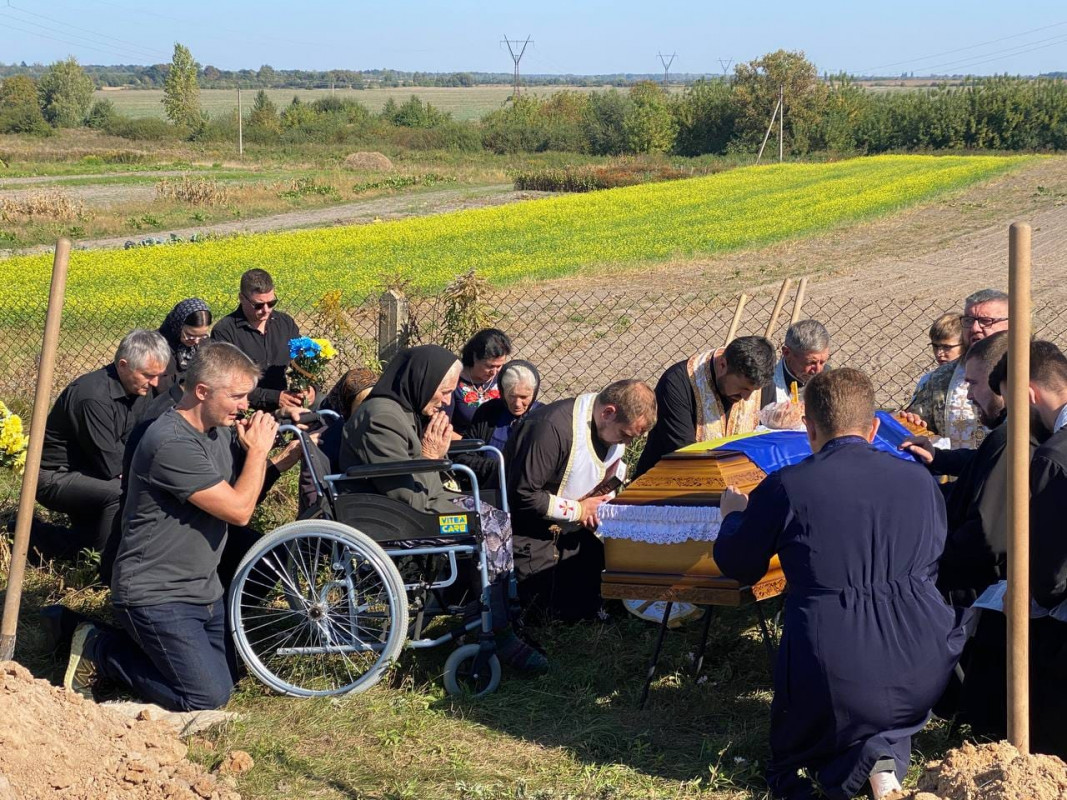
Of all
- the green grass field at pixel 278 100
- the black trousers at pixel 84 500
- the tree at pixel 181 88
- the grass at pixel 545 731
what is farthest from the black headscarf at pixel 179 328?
the green grass field at pixel 278 100

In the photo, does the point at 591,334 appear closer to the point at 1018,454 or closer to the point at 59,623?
the point at 59,623

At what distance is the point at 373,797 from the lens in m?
4.23

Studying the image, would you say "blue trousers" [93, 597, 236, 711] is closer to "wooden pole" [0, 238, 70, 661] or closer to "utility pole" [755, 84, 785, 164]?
"wooden pole" [0, 238, 70, 661]

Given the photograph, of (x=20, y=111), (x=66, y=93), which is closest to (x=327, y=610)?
(x=20, y=111)

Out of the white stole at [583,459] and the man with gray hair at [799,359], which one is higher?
the man with gray hair at [799,359]

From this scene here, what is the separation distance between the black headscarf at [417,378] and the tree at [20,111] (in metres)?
76.9

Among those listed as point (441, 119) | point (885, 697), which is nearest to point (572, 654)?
point (885, 697)

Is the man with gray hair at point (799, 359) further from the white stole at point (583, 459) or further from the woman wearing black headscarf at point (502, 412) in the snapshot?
the woman wearing black headscarf at point (502, 412)

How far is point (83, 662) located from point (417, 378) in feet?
6.19

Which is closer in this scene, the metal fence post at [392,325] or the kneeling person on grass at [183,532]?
the kneeling person on grass at [183,532]

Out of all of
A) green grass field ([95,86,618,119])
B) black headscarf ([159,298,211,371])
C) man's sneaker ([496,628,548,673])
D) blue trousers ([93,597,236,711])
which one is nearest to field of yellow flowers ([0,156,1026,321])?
black headscarf ([159,298,211,371])

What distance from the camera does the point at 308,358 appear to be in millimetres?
7301

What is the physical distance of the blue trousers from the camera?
4.83 meters

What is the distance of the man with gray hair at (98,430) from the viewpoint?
239 inches
